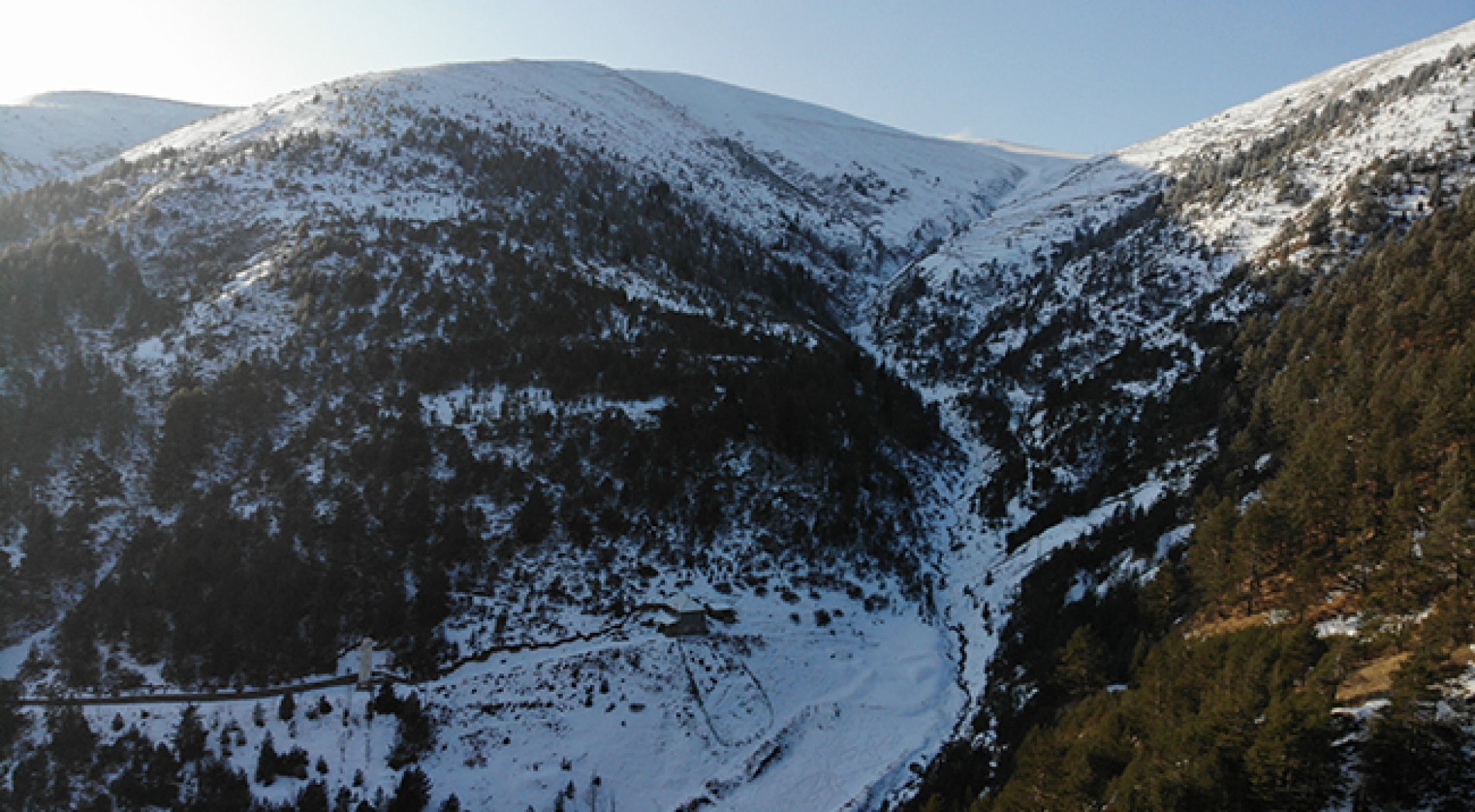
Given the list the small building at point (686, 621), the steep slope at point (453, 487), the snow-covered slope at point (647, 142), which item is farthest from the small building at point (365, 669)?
the snow-covered slope at point (647, 142)

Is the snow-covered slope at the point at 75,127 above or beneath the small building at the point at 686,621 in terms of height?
above

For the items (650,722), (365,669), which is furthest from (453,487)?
(650,722)

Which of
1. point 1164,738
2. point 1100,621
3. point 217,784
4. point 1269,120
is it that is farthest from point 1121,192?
point 217,784

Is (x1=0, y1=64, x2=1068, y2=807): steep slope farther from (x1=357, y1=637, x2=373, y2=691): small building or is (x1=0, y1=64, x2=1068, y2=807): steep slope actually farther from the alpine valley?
(x1=357, y1=637, x2=373, y2=691): small building

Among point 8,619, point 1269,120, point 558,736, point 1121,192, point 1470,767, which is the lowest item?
point 558,736

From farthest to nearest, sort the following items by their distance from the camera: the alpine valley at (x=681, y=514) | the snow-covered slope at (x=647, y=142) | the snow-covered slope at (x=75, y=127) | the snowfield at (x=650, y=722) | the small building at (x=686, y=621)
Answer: the snow-covered slope at (x=75, y=127), the snow-covered slope at (x=647, y=142), the small building at (x=686, y=621), the snowfield at (x=650, y=722), the alpine valley at (x=681, y=514)

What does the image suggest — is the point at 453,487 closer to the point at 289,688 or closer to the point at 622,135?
the point at 289,688

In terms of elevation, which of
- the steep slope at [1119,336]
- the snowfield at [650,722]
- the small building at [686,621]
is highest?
the steep slope at [1119,336]

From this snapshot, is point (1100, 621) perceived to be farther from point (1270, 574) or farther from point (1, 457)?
point (1, 457)

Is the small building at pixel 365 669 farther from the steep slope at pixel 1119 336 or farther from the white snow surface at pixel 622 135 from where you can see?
the white snow surface at pixel 622 135
